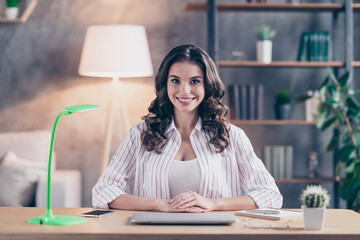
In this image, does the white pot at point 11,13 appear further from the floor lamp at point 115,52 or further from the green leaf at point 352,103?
the green leaf at point 352,103

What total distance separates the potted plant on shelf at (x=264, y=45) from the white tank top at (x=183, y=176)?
5.79 ft

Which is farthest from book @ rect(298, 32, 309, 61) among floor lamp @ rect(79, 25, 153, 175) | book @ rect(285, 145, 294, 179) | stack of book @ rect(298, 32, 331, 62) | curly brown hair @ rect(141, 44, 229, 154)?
curly brown hair @ rect(141, 44, 229, 154)

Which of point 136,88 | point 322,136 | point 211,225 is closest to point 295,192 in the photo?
point 322,136

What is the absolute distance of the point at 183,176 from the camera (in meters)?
2.10

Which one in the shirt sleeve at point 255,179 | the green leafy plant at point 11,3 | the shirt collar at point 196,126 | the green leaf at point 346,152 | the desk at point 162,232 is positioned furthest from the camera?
the green leafy plant at point 11,3

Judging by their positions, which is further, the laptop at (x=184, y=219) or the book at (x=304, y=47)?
the book at (x=304, y=47)

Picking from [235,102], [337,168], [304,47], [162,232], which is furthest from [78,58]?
[162,232]

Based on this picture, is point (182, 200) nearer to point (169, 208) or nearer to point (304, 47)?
point (169, 208)

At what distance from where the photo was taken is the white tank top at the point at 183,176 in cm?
210

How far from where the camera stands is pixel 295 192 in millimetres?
4066

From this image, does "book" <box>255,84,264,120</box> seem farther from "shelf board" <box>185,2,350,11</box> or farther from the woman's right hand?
the woman's right hand

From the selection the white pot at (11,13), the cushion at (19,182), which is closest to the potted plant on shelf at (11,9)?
the white pot at (11,13)

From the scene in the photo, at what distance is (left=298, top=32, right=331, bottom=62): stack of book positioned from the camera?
3.69 metres

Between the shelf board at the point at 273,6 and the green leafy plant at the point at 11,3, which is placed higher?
the green leafy plant at the point at 11,3
